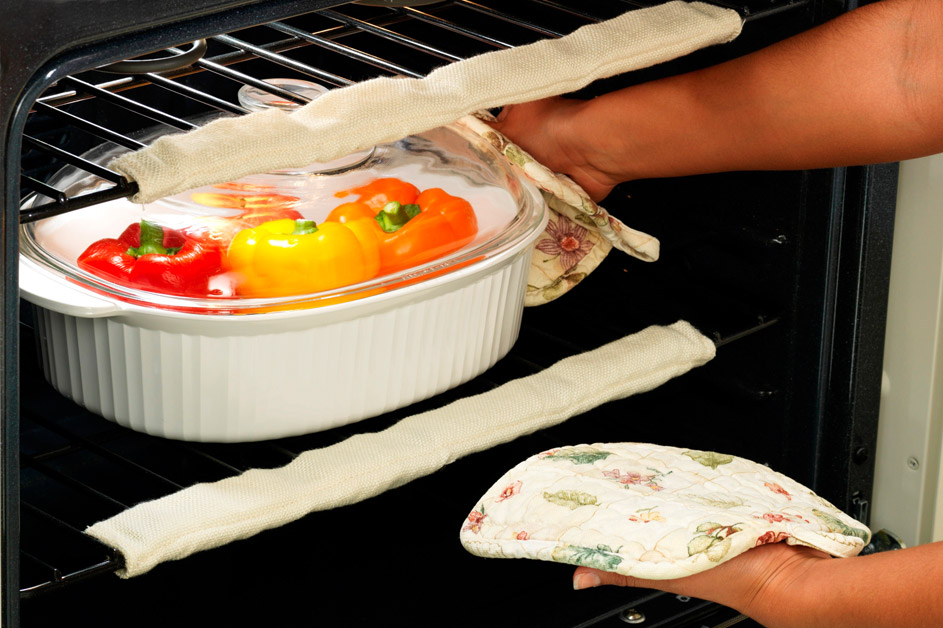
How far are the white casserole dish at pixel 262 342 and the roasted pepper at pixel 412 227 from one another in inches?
0.5

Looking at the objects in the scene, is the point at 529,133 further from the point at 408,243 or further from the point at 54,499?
the point at 54,499

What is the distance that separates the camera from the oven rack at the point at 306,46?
87 centimetres

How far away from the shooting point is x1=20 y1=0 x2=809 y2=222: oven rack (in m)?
0.87

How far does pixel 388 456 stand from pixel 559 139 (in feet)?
1.09

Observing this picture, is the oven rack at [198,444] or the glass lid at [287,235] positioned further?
the oven rack at [198,444]

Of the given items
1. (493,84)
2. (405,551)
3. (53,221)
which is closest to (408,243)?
(493,84)

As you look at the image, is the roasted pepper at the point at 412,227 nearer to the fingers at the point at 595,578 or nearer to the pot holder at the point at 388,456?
the pot holder at the point at 388,456

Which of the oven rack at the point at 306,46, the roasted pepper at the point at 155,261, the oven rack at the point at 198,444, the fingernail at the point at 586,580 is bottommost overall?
the oven rack at the point at 198,444

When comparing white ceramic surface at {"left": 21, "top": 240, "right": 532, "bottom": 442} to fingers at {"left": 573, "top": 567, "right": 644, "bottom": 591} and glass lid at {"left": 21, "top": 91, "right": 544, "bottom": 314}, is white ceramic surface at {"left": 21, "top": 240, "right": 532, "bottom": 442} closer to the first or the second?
glass lid at {"left": 21, "top": 91, "right": 544, "bottom": 314}

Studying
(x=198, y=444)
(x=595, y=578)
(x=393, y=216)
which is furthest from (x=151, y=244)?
(x=595, y=578)

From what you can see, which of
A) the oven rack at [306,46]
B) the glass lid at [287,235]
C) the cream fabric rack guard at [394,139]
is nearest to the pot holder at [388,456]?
the cream fabric rack guard at [394,139]

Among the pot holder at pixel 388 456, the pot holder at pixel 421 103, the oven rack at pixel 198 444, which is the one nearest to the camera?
the pot holder at pixel 421 103

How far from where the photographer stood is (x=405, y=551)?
1.12 m

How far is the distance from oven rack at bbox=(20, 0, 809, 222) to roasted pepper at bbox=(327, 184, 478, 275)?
0.09 m
